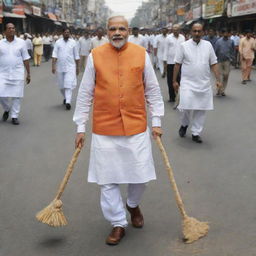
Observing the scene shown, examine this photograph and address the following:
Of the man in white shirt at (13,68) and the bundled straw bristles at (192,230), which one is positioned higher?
the man in white shirt at (13,68)

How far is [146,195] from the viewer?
4750 mm

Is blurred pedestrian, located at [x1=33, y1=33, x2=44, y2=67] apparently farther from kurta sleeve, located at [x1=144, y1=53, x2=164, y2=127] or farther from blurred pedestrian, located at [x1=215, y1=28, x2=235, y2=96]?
kurta sleeve, located at [x1=144, y1=53, x2=164, y2=127]

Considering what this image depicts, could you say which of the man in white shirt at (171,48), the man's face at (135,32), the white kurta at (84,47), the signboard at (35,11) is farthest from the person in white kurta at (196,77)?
the signboard at (35,11)

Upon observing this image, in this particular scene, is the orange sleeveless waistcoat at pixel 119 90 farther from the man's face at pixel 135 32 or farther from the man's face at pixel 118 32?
the man's face at pixel 135 32

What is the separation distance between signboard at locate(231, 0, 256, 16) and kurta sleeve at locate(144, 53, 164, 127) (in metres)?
20.9

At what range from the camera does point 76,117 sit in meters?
3.80

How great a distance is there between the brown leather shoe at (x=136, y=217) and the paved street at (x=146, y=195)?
0.20ft

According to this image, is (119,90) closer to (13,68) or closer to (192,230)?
(192,230)

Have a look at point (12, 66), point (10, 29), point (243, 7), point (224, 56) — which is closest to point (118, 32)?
point (10, 29)

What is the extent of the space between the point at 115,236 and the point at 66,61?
6.94 m

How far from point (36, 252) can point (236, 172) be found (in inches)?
113

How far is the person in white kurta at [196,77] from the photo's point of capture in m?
6.82

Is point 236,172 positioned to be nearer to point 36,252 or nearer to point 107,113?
point 107,113

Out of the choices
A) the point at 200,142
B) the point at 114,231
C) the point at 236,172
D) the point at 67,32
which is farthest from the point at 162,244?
the point at 67,32
